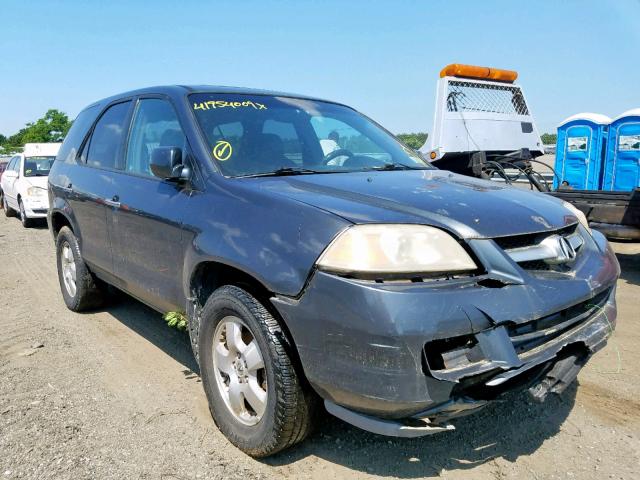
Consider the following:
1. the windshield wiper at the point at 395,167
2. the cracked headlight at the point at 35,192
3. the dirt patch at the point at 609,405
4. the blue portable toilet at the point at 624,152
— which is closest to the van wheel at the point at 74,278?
the windshield wiper at the point at 395,167

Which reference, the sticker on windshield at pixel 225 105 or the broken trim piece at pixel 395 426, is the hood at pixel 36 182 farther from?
the broken trim piece at pixel 395 426

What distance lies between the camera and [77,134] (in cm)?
482

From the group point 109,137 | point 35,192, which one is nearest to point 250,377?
point 109,137

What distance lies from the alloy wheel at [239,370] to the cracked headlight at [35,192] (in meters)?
10.9

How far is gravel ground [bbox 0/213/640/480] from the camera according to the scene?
8.18 feet

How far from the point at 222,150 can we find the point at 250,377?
1.25m

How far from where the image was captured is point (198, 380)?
346 centimetres

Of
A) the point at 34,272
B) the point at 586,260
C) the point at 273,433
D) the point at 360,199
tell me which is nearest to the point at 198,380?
the point at 273,433

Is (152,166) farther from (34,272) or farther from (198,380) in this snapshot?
(34,272)

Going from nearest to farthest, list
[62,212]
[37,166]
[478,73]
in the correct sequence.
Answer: [62,212] → [478,73] → [37,166]

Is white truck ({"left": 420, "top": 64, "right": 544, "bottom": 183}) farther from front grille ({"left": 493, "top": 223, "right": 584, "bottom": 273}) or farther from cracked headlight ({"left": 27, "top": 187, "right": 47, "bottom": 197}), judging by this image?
cracked headlight ({"left": 27, "top": 187, "right": 47, "bottom": 197})

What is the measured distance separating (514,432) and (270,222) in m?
1.69

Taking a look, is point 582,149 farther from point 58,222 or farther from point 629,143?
point 58,222

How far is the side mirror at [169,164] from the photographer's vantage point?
9.55 ft
